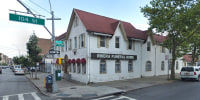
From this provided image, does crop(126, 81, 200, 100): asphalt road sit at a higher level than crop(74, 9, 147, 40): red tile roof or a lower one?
lower

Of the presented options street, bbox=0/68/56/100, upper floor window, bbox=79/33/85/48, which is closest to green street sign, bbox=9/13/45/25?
street, bbox=0/68/56/100

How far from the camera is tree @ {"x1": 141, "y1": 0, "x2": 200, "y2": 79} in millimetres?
14258

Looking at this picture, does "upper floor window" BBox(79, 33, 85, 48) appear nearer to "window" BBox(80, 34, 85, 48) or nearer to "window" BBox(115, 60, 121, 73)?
"window" BBox(80, 34, 85, 48)

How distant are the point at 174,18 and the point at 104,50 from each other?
880 centimetres

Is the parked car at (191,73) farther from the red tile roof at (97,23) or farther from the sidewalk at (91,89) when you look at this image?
the red tile roof at (97,23)

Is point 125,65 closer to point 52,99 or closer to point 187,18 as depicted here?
point 187,18

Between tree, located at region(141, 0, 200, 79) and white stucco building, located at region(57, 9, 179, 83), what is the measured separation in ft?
9.51

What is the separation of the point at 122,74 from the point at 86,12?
9.25 meters

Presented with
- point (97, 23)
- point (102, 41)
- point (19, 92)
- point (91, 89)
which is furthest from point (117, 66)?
point (19, 92)

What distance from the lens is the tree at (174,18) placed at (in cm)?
1426

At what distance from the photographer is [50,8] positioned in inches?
425

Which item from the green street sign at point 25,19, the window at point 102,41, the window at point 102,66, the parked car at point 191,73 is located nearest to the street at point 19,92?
the green street sign at point 25,19

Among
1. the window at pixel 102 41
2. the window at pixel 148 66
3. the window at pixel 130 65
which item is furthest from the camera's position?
the window at pixel 148 66

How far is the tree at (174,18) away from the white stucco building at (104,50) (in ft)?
9.51
